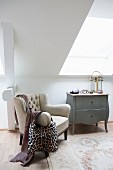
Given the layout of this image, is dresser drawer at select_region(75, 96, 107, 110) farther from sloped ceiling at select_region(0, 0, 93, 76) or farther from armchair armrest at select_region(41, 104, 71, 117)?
sloped ceiling at select_region(0, 0, 93, 76)

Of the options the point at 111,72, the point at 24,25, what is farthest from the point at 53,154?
the point at 111,72

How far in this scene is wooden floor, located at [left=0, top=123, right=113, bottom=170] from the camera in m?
1.92

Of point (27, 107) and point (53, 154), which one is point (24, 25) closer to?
point (27, 107)

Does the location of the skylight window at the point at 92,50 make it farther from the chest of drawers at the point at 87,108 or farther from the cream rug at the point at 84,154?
the cream rug at the point at 84,154

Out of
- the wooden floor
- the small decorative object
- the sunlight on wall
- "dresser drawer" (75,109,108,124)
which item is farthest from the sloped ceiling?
the wooden floor

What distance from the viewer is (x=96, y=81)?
340 centimetres

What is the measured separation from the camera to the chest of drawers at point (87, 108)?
2939mm

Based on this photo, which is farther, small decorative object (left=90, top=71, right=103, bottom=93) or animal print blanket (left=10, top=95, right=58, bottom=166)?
small decorative object (left=90, top=71, right=103, bottom=93)

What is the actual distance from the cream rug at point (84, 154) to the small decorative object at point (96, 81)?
105 centimetres

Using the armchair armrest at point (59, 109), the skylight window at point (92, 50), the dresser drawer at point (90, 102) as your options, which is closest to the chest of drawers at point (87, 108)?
the dresser drawer at point (90, 102)

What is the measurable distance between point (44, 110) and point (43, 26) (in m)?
1.47

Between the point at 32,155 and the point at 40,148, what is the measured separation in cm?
13

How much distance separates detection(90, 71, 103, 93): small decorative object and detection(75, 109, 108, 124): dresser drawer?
20.6 inches

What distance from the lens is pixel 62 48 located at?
257cm
